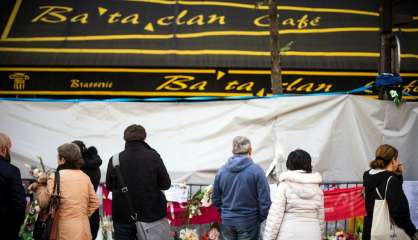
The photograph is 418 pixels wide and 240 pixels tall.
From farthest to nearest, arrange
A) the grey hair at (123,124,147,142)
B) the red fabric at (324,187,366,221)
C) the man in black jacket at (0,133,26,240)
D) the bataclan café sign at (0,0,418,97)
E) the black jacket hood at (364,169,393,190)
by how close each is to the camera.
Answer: the bataclan café sign at (0,0,418,97), the red fabric at (324,187,366,221), the grey hair at (123,124,147,142), the black jacket hood at (364,169,393,190), the man in black jacket at (0,133,26,240)

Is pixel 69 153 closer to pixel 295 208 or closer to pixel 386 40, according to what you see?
pixel 295 208

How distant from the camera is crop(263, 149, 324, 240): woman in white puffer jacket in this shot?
6379 mm

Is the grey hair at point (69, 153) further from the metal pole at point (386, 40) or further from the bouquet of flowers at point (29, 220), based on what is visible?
the metal pole at point (386, 40)

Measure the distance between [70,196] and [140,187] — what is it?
2.47 feet

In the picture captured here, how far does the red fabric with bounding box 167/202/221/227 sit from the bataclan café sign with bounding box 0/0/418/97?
4.33 metres

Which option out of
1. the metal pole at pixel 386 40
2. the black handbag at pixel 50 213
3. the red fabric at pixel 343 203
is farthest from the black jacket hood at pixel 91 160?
the metal pole at pixel 386 40

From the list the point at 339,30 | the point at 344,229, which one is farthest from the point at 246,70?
the point at 344,229

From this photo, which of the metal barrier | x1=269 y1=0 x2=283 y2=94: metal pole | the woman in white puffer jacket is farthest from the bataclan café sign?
the woman in white puffer jacket

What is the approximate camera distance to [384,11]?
919cm

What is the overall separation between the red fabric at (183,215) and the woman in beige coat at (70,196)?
79.9 inches

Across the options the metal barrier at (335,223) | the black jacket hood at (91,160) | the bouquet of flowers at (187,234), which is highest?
the black jacket hood at (91,160)

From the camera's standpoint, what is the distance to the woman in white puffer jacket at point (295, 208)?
Answer: 638 cm

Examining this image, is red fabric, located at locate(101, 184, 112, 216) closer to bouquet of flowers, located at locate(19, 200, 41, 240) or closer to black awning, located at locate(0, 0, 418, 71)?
bouquet of flowers, located at locate(19, 200, 41, 240)

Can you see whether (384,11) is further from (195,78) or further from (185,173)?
(195,78)
